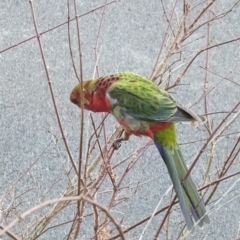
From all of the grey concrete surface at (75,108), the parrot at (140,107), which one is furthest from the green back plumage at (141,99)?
the grey concrete surface at (75,108)

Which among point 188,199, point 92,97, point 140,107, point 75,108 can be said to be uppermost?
point 75,108

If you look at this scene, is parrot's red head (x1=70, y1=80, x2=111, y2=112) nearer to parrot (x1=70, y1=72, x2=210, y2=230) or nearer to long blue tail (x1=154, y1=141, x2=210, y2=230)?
parrot (x1=70, y1=72, x2=210, y2=230)

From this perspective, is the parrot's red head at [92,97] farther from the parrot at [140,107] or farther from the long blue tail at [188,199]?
the long blue tail at [188,199]

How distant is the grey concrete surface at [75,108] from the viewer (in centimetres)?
368

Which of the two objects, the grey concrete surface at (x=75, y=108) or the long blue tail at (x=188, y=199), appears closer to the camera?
the long blue tail at (x=188, y=199)

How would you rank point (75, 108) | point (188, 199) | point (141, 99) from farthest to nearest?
point (75, 108) → point (141, 99) → point (188, 199)

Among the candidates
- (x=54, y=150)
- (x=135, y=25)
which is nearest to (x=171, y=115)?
(x=54, y=150)

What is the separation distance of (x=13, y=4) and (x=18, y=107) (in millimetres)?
1033

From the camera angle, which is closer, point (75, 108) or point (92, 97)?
point (92, 97)

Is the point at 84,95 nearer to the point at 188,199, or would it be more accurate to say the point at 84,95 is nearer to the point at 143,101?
the point at 143,101

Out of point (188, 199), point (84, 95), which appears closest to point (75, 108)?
point (84, 95)

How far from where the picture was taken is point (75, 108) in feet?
13.0

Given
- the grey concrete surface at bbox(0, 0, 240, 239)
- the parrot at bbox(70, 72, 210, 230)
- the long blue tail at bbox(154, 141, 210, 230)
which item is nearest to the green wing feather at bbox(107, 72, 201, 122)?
the parrot at bbox(70, 72, 210, 230)

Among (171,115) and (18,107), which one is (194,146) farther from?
(171,115)
